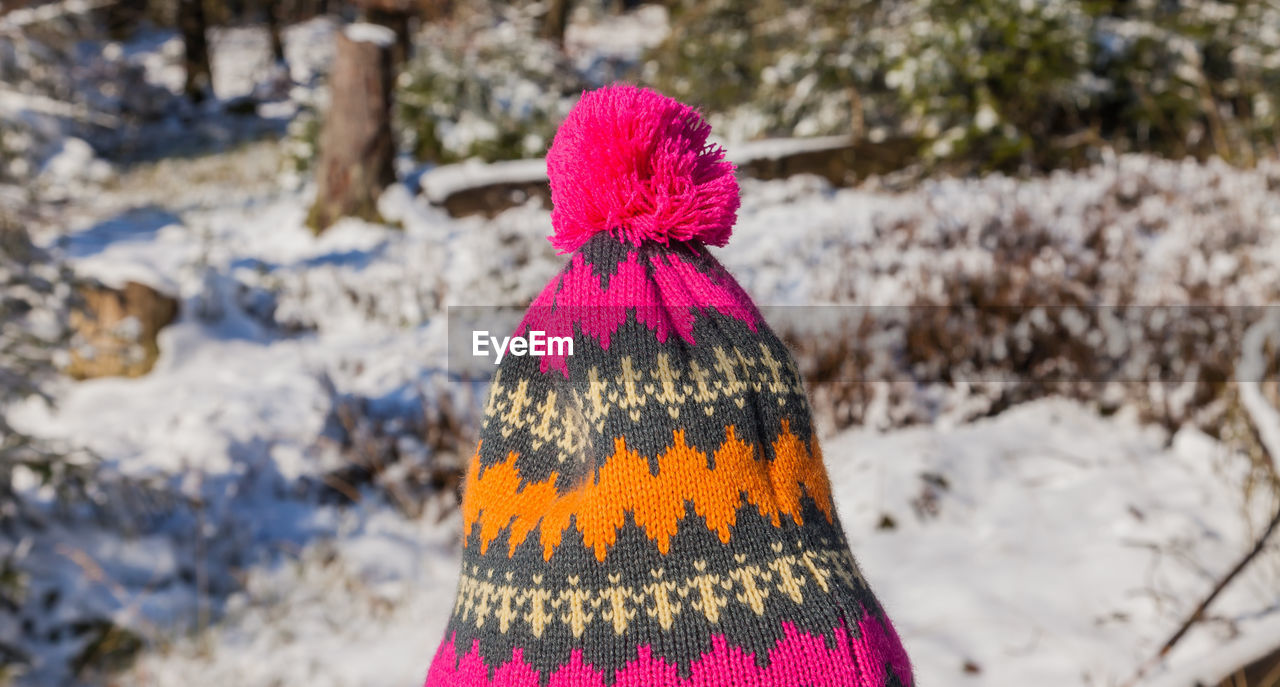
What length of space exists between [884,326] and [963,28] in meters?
A: 4.30

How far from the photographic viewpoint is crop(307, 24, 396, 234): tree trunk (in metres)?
7.10

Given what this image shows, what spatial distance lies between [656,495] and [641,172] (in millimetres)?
433

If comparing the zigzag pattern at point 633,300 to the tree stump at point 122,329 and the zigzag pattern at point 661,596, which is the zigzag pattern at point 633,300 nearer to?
the zigzag pattern at point 661,596

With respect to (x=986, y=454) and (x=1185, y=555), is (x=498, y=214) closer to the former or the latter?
(x=986, y=454)

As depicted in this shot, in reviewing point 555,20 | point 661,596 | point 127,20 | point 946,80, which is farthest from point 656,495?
point 127,20

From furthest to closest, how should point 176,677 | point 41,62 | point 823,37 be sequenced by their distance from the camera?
point 823,37, point 41,62, point 176,677

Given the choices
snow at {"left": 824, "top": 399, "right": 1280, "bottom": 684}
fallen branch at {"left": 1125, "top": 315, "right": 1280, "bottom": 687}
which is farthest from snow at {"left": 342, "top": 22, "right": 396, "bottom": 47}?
fallen branch at {"left": 1125, "top": 315, "right": 1280, "bottom": 687}

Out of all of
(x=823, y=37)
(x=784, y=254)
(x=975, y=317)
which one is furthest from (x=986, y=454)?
(x=823, y=37)

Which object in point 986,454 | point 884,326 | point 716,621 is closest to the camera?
point 716,621

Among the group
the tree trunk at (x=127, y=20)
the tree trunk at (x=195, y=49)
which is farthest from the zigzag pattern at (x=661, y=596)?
the tree trunk at (x=195, y=49)

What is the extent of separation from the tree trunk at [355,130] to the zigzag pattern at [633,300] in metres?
6.62

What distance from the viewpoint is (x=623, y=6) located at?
2733 centimetres

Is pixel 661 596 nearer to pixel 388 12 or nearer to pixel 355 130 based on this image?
pixel 355 130

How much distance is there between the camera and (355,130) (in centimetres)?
720
